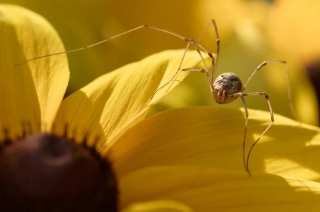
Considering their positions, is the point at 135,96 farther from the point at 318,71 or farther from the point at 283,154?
the point at 318,71

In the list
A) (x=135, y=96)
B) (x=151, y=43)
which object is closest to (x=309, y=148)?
(x=135, y=96)

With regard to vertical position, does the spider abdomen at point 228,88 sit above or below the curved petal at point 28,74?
below

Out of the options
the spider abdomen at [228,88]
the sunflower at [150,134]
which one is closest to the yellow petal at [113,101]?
the sunflower at [150,134]

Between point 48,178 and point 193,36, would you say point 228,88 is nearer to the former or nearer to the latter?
point 193,36

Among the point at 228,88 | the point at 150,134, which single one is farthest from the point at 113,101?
the point at 228,88

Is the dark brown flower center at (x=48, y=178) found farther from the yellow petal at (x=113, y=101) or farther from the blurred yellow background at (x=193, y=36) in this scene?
the blurred yellow background at (x=193, y=36)

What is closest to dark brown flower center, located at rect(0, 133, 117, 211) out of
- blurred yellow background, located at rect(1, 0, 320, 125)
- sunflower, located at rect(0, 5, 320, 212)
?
sunflower, located at rect(0, 5, 320, 212)
